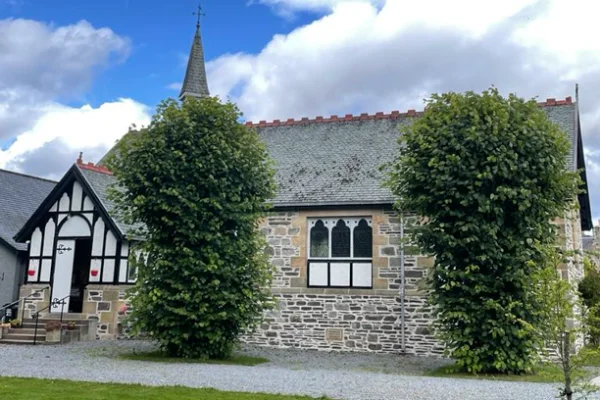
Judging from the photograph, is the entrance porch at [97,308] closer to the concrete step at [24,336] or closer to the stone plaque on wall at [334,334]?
the concrete step at [24,336]

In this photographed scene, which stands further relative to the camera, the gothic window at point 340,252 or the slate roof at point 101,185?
the slate roof at point 101,185

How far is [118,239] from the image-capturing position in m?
17.8

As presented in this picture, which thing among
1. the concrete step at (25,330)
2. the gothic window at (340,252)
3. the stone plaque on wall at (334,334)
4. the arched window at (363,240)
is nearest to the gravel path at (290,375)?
the stone plaque on wall at (334,334)

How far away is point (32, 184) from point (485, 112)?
20.7 metres

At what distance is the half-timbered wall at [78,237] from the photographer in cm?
1784

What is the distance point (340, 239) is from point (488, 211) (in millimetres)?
5821

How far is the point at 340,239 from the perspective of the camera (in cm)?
1681

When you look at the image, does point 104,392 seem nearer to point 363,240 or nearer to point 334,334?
point 334,334

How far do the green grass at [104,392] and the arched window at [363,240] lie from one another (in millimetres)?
8324

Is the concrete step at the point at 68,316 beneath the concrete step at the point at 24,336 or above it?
above

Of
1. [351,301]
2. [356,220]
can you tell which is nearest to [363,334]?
[351,301]

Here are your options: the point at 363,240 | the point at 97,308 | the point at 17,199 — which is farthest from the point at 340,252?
the point at 17,199

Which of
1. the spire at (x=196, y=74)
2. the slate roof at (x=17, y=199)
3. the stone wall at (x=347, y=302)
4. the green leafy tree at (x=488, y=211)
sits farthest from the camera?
the spire at (x=196, y=74)

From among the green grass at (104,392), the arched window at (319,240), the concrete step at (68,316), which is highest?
the arched window at (319,240)
